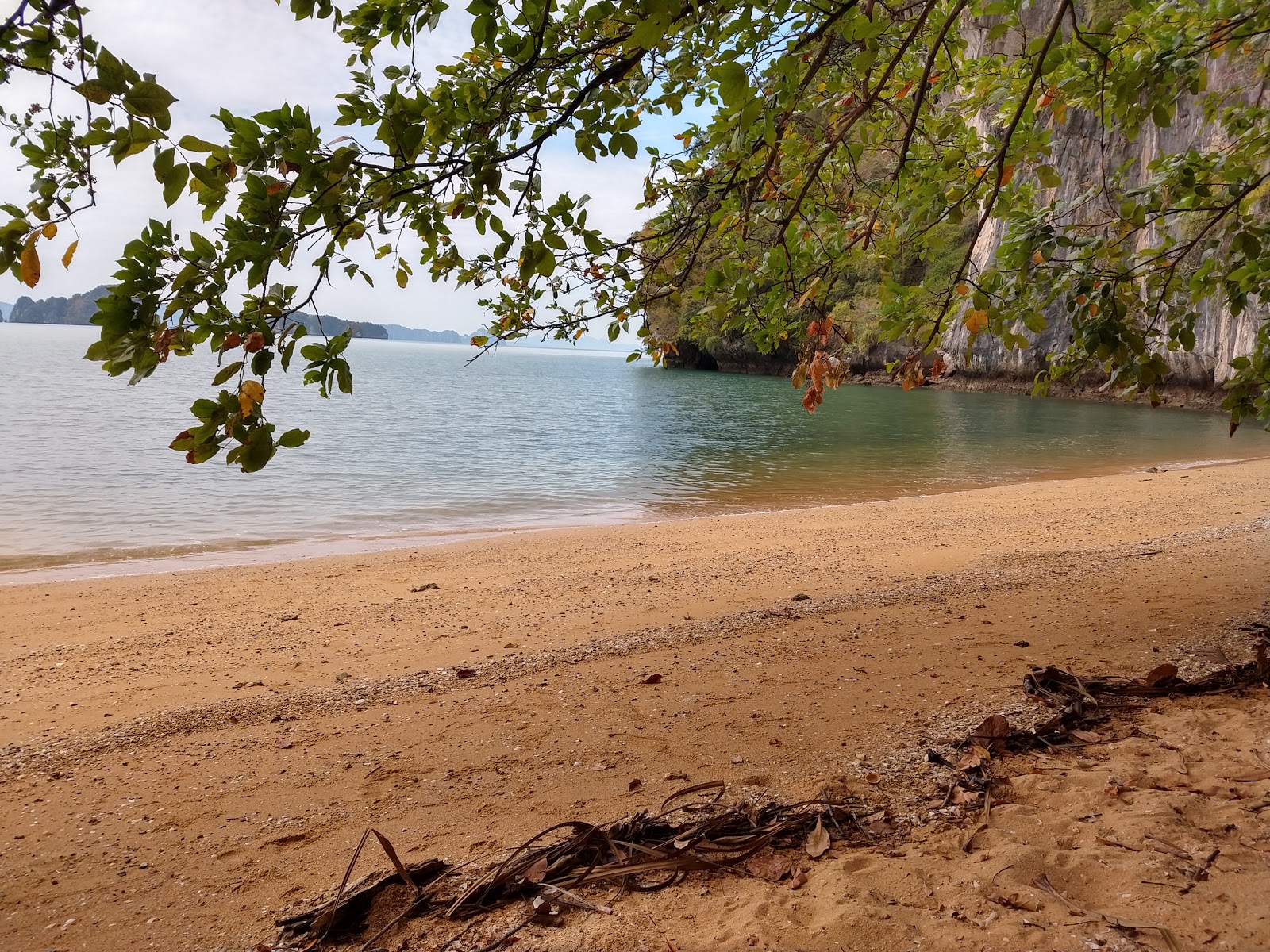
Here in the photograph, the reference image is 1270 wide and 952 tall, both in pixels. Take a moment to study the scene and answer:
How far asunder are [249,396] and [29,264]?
0.49 m

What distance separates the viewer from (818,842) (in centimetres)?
237

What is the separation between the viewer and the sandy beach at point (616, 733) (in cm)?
208

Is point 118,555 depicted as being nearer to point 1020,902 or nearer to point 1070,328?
point 1020,902

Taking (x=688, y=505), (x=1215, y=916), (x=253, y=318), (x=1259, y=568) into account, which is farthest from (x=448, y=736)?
(x=688, y=505)

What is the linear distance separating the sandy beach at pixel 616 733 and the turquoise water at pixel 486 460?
4.47 metres

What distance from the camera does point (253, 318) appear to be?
73.4 inches

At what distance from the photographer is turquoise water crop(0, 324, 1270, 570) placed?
39.6ft

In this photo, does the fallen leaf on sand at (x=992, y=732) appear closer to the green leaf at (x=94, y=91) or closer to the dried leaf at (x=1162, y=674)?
the dried leaf at (x=1162, y=674)

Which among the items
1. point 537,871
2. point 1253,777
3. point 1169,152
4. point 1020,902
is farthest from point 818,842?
point 1169,152

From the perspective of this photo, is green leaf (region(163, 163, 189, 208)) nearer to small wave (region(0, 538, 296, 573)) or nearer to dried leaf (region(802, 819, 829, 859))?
dried leaf (region(802, 819, 829, 859))

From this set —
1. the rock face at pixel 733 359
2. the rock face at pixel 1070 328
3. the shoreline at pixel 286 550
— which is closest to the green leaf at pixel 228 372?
the shoreline at pixel 286 550

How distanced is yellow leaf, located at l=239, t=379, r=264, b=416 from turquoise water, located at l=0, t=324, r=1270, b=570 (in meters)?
9.78

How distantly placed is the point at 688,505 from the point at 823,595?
27.5 feet

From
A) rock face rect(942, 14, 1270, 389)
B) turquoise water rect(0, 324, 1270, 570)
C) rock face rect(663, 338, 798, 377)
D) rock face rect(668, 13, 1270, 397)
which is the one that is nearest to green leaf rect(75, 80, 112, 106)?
turquoise water rect(0, 324, 1270, 570)
